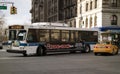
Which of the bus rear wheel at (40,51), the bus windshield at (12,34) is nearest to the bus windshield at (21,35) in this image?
the bus windshield at (12,34)

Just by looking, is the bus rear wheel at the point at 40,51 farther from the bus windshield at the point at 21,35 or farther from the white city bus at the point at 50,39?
the bus windshield at the point at 21,35

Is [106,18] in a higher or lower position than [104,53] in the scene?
higher

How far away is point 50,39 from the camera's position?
34000 mm

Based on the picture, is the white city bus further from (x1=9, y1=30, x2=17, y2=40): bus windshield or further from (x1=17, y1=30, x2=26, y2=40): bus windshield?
(x1=9, y1=30, x2=17, y2=40): bus windshield

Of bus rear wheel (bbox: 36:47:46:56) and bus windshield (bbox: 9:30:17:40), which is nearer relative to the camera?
bus windshield (bbox: 9:30:17:40)

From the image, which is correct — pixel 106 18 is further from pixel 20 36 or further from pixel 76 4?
pixel 20 36

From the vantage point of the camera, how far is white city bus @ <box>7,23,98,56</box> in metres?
31.3

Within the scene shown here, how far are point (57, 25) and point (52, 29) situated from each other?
146 centimetres

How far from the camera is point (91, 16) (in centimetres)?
6681

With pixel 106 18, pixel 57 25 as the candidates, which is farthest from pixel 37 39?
pixel 106 18

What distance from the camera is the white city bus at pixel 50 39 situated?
103 ft

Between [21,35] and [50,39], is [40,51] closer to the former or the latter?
[50,39]

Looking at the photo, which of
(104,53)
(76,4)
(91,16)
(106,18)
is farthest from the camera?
(76,4)

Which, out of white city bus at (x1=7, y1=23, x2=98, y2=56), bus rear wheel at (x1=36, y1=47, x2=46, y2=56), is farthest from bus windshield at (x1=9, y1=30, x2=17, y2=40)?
bus rear wheel at (x1=36, y1=47, x2=46, y2=56)
